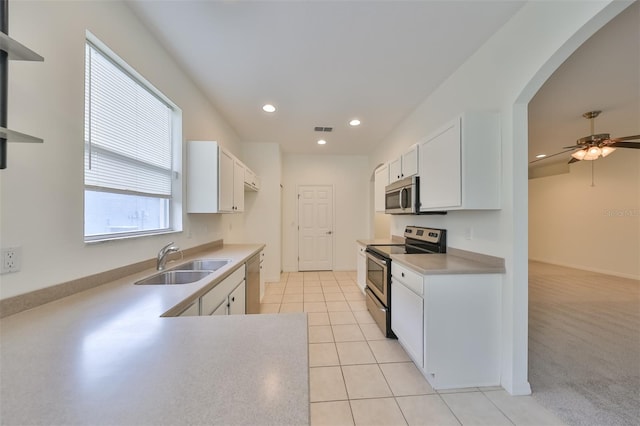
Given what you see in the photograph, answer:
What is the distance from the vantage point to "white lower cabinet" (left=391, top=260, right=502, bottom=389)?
74.1 inches

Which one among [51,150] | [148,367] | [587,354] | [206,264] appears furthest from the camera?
[206,264]

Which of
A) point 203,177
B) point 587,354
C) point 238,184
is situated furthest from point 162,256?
point 587,354

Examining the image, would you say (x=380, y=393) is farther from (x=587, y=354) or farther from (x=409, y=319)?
(x=587, y=354)

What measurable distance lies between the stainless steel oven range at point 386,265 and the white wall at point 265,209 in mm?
2241

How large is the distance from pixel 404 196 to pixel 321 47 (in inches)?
68.5

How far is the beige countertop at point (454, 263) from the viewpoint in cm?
187

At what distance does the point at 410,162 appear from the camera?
111 inches

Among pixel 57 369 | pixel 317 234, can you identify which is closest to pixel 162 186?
pixel 57 369

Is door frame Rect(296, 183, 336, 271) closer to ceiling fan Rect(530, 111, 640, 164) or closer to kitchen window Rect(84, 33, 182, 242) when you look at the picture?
kitchen window Rect(84, 33, 182, 242)

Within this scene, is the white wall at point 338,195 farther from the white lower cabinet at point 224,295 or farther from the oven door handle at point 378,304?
the white lower cabinet at point 224,295

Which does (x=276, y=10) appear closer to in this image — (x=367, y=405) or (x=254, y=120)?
(x=254, y=120)

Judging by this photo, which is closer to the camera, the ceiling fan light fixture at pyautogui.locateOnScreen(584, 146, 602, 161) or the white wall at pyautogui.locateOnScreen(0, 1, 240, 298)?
the white wall at pyautogui.locateOnScreen(0, 1, 240, 298)

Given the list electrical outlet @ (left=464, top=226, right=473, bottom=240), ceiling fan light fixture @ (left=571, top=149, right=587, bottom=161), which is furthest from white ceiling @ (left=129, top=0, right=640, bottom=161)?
electrical outlet @ (left=464, top=226, right=473, bottom=240)

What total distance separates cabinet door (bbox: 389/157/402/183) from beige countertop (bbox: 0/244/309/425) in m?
2.49
